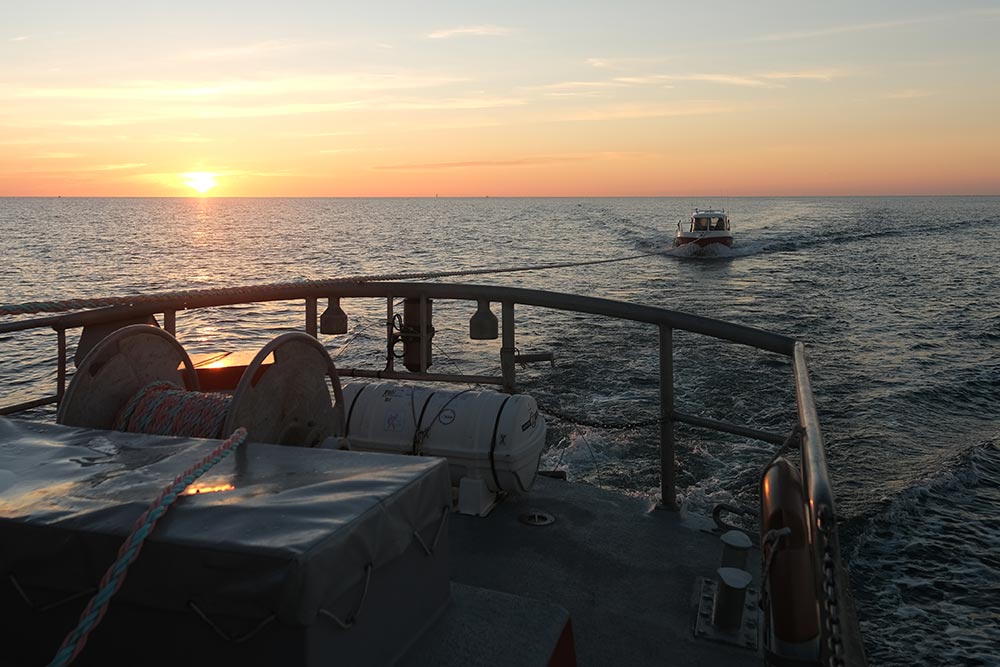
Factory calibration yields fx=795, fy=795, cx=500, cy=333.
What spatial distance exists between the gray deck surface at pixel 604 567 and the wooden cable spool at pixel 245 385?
1.51 m

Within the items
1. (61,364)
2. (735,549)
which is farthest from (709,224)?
(61,364)

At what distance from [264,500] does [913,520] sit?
45.0 feet

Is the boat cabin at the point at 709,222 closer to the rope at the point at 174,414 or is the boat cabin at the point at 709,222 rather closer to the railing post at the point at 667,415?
the railing post at the point at 667,415

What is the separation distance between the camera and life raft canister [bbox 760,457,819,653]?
3.03m

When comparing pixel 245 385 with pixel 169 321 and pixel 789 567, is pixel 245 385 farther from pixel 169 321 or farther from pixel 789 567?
pixel 169 321

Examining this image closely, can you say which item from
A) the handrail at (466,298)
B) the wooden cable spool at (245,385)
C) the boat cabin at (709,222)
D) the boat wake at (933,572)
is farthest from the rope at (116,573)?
the boat cabin at (709,222)

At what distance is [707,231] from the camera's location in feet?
231

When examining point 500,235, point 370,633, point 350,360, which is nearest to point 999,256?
point 350,360

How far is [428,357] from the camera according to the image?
7.38 metres

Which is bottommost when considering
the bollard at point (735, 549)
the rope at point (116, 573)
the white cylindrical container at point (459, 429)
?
the bollard at point (735, 549)

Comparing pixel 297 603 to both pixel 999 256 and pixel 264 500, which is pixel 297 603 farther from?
pixel 999 256

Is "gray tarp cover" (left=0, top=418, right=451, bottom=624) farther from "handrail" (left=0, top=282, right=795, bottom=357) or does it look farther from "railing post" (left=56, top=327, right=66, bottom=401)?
"handrail" (left=0, top=282, right=795, bottom=357)

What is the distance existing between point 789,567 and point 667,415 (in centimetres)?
279

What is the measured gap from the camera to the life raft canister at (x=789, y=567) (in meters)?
3.03
